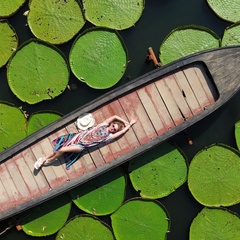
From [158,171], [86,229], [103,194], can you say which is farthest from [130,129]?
[86,229]

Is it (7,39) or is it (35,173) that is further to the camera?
(7,39)

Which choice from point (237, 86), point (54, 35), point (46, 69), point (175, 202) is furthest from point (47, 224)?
point (237, 86)

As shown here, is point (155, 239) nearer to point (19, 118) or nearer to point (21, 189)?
point (21, 189)

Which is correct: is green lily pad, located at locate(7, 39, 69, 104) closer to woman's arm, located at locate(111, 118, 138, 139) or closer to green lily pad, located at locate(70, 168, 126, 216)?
woman's arm, located at locate(111, 118, 138, 139)

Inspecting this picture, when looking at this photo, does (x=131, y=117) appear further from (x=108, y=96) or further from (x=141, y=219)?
(x=141, y=219)

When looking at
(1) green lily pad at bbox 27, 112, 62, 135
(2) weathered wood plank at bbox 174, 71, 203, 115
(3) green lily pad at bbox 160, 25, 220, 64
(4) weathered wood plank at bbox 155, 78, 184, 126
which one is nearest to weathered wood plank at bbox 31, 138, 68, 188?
(1) green lily pad at bbox 27, 112, 62, 135

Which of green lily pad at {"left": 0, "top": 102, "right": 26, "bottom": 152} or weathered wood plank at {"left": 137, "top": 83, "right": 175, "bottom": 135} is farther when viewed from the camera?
green lily pad at {"left": 0, "top": 102, "right": 26, "bottom": 152}
